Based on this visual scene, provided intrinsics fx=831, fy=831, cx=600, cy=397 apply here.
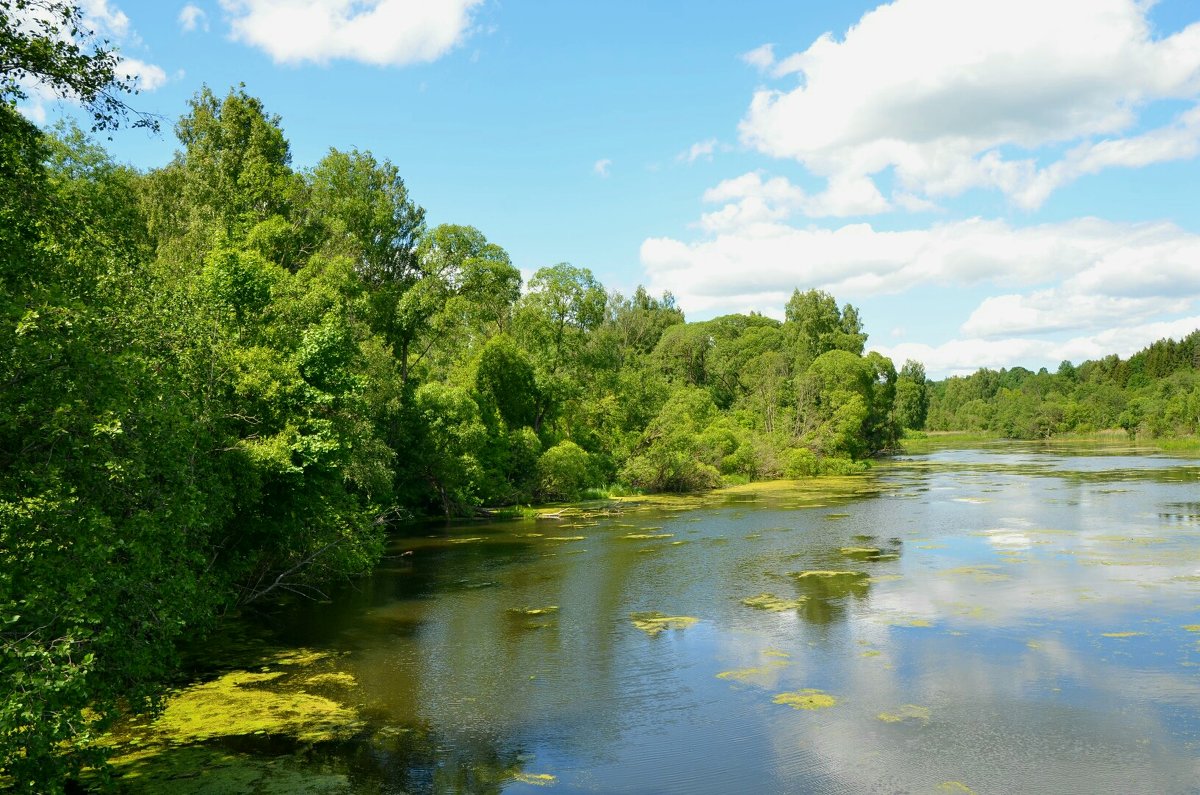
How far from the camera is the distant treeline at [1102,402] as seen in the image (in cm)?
10612

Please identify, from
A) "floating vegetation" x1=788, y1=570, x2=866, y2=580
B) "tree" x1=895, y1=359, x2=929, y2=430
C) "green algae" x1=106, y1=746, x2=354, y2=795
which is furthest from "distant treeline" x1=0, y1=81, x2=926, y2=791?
"tree" x1=895, y1=359, x2=929, y2=430

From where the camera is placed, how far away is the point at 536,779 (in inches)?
453

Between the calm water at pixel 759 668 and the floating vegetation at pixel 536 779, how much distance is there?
1.6 inches

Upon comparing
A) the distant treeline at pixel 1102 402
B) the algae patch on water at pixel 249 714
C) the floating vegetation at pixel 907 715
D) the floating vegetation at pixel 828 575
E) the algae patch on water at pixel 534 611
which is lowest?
the floating vegetation at pixel 907 715

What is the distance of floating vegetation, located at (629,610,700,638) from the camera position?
19.5 meters

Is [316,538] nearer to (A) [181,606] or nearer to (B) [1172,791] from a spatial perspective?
(A) [181,606]

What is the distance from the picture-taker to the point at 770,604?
69.9 ft

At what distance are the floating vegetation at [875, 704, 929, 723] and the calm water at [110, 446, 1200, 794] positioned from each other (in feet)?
0.16

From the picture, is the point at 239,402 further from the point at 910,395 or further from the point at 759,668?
the point at 910,395

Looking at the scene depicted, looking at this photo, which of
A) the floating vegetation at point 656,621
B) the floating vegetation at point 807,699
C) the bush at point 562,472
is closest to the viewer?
the floating vegetation at point 807,699

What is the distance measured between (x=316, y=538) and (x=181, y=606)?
11544 mm

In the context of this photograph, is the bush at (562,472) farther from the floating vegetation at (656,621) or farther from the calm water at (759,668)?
the floating vegetation at (656,621)

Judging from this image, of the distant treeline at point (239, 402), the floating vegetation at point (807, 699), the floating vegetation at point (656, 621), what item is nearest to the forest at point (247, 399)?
the distant treeline at point (239, 402)

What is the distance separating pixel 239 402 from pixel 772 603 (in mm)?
14264
